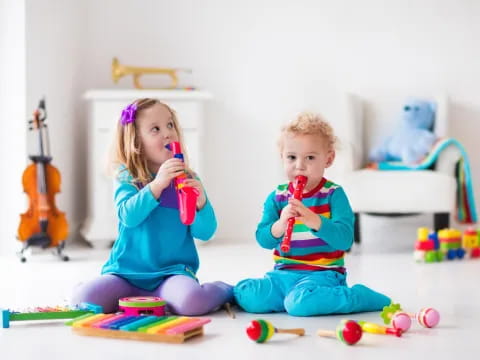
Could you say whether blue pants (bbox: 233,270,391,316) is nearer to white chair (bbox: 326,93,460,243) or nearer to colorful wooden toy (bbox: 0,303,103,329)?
colorful wooden toy (bbox: 0,303,103,329)

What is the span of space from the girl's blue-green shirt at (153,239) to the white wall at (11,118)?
1.62m

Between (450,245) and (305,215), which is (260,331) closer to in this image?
(305,215)

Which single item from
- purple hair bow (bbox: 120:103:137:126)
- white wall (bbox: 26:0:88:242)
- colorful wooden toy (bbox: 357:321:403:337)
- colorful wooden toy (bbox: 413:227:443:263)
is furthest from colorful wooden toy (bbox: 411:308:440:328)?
white wall (bbox: 26:0:88:242)

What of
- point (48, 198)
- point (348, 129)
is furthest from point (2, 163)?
point (348, 129)

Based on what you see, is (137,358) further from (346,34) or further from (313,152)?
(346,34)

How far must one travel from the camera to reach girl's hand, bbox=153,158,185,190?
2.08 m

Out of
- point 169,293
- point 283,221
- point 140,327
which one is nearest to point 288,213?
point 283,221

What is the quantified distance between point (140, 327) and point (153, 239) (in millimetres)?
427

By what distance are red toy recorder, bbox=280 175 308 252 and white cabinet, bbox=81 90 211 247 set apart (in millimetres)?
1884

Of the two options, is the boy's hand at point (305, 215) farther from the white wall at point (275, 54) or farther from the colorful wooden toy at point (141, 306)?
the white wall at point (275, 54)

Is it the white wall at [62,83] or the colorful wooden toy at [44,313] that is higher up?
the white wall at [62,83]

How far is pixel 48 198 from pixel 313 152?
5.27 feet

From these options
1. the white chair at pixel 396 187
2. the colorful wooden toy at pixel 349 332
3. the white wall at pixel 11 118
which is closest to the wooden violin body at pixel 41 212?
the white wall at pixel 11 118

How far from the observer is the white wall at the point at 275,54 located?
4.37 meters
